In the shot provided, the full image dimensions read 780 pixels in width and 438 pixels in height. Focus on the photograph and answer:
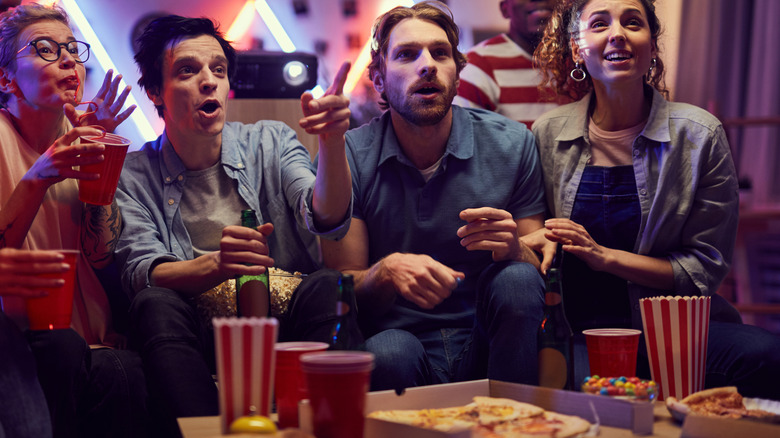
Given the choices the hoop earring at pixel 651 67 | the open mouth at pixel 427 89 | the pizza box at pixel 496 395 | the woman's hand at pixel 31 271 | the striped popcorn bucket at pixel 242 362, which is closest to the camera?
the striped popcorn bucket at pixel 242 362


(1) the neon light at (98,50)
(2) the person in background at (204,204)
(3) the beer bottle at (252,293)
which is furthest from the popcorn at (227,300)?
(1) the neon light at (98,50)

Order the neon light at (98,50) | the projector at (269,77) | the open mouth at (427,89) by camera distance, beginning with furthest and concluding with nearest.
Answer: the neon light at (98,50) < the projector at (269,77) < the open mouth at (427,89)

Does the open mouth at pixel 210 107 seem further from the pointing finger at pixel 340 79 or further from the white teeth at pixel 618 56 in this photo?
the white teeth at pixel 618 56

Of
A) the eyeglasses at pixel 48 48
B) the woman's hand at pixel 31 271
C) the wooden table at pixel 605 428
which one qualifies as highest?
the eyeglasses at pixel 48 48

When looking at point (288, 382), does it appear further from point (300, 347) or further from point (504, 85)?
point (504, 85)

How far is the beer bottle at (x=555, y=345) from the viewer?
137 centimetres

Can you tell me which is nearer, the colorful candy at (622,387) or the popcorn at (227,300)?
the colorful candy at (622,387)

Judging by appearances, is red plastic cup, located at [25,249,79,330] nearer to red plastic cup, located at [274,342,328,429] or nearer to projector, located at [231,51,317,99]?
red plastic cup, located at [274,342,328,429]

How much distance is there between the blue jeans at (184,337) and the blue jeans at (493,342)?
0.63 ft

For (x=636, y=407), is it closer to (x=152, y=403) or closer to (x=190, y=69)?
(x=152, y=403)

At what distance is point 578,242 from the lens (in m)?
1.86

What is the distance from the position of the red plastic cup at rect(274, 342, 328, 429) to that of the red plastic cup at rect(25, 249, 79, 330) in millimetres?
500

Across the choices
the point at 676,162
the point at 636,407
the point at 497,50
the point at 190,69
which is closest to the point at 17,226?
the point at 190,69

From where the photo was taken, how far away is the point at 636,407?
115 centimetres
